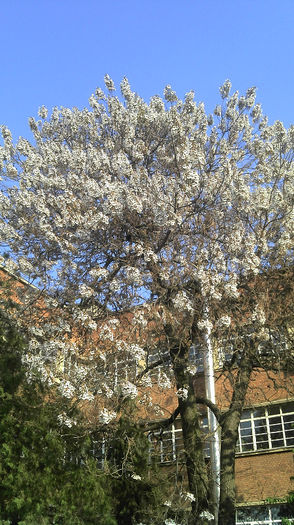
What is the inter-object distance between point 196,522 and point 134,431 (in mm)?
2216

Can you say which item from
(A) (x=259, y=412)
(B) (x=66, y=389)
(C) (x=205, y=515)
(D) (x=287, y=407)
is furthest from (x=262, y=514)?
(B) (x=66, y=389)

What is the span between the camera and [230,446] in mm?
13414

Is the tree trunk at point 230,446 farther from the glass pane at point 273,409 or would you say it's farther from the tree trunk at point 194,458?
the glass pane at point 273,409

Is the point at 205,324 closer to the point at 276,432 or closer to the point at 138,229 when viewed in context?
the point at 138,229

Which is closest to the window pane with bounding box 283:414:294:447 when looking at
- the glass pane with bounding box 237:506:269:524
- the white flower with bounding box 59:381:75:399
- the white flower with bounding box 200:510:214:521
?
the glass pane with bounding box 237:506:269:524

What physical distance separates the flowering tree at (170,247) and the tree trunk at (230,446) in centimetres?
3

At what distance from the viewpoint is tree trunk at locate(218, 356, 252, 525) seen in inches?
495

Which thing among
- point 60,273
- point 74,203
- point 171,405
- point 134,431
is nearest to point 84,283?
point 60,273

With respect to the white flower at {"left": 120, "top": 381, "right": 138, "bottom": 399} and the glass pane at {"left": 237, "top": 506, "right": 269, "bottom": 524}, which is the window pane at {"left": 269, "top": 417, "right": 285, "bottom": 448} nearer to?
the glass pane at {"left": 237, "top": 506, "right": 269, "bottom": 524}

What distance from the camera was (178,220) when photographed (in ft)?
42.7

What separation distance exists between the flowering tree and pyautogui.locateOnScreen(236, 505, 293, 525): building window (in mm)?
7226

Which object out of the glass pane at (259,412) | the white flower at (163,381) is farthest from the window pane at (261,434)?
the white flower at (163,381)

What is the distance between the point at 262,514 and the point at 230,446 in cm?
788

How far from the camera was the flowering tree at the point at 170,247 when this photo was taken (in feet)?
41.4
